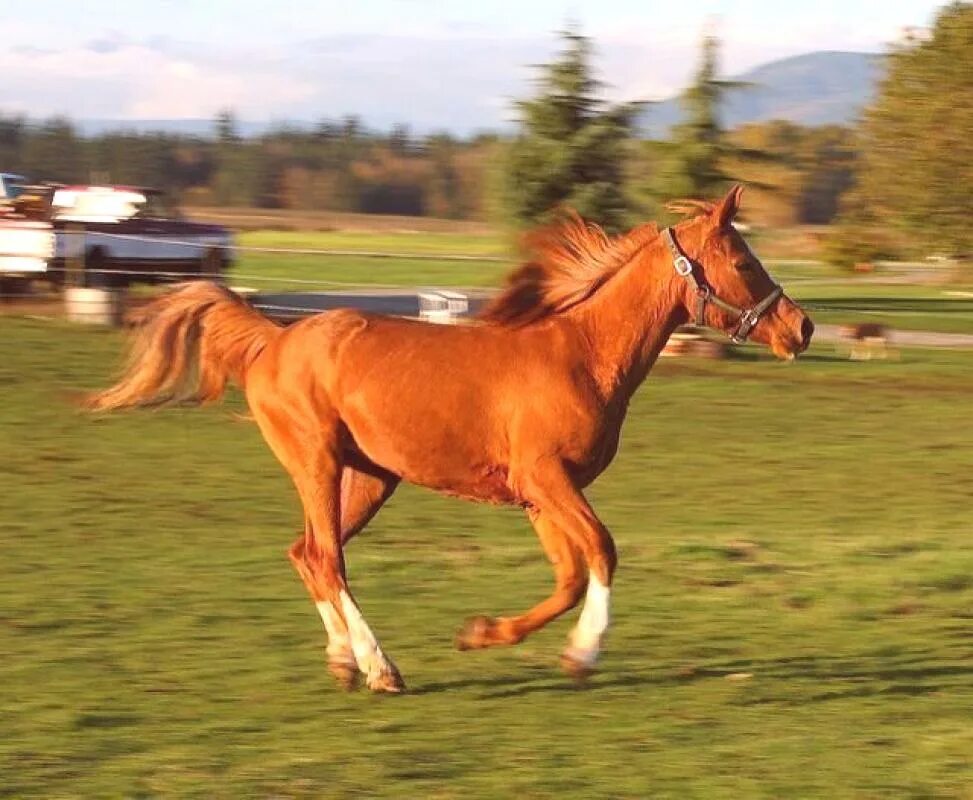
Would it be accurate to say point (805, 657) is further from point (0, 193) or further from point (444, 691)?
point (0, 193)

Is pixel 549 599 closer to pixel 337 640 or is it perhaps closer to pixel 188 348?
pixel 337 640

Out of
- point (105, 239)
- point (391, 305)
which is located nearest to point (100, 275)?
point (105, 239)

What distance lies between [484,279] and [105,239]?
19361mm

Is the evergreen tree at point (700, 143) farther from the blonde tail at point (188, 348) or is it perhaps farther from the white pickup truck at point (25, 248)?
the blonde tail at point (188, 348)

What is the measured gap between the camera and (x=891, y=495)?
14102 millimetres

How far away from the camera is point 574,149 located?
3066cm

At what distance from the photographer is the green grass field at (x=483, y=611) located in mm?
6133

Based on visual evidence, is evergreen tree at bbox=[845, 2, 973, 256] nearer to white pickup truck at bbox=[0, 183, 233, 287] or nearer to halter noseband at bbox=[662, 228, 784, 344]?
white pickup truck at bbox=[0, 183, 233, 287]

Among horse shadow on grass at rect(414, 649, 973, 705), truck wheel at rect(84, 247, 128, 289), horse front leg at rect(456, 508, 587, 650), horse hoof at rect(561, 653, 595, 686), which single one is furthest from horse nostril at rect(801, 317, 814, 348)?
truck wheel at rect(84, 247, 128, 289)

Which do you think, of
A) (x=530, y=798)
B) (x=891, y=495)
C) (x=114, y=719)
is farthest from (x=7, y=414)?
(x=530, y=798)

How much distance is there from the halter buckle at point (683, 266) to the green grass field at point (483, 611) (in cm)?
175

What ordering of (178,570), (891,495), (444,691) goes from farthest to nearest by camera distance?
(891,495)
(178,570)
(444,691)

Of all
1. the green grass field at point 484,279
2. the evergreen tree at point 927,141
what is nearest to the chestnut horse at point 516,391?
the green grass field at point 484,279

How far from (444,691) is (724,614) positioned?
96.5 inches
